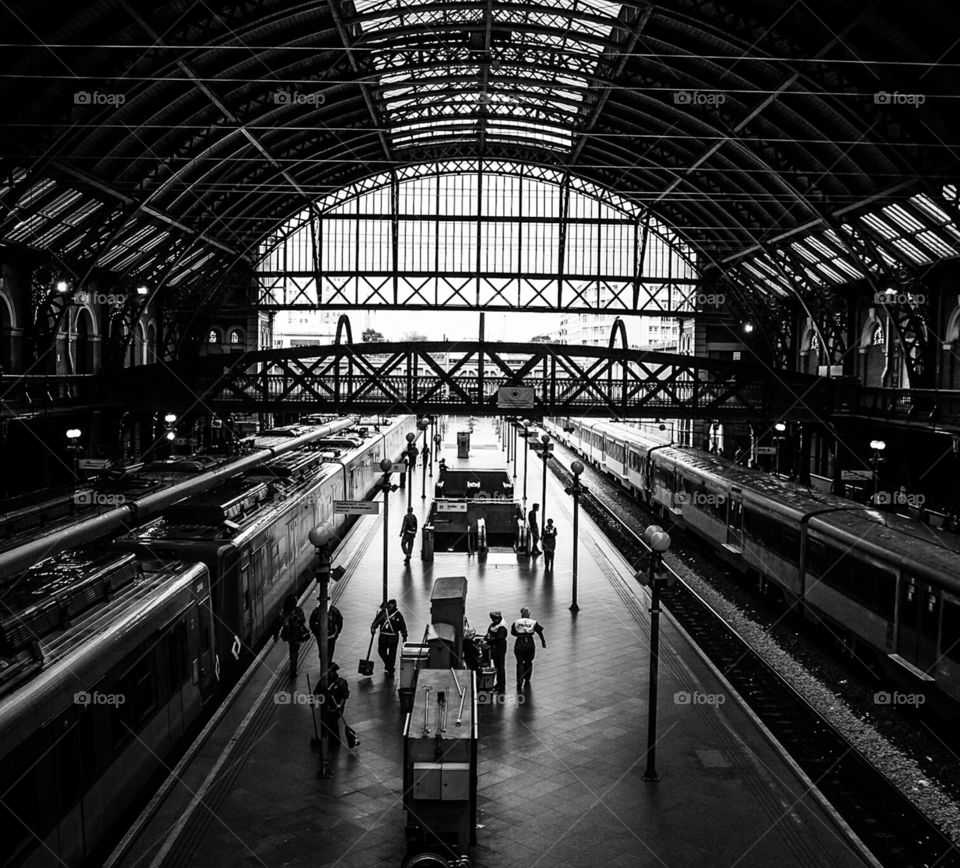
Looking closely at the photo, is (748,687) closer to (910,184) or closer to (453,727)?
(453,727)

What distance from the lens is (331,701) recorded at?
43.5 feet

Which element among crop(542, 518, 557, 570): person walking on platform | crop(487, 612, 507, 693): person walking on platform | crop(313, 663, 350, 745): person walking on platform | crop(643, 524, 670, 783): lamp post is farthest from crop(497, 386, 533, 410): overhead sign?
crop(313, 663, 350, 745): person walking on platform

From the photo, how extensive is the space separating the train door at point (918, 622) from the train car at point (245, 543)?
35.6 ft

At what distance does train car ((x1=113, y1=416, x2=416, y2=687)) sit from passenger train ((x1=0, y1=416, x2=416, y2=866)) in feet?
0.13

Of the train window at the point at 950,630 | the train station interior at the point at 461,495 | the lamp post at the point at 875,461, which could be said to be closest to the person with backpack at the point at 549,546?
the train station interior at the point at 461,495

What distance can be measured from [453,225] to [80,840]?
43.2 meters

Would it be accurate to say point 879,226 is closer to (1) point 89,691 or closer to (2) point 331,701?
(2) point 331,701

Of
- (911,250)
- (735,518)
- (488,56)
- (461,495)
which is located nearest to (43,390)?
(461,495)

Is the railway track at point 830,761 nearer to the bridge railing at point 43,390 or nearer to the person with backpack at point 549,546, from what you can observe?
the person with backpack at point 549,546

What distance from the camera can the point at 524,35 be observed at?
1377 inches

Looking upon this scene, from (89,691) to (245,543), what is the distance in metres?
7.04

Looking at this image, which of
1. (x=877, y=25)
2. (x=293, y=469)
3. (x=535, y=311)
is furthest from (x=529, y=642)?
(x=535, y=311)

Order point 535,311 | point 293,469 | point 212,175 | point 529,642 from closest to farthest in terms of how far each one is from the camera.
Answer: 1. point 529,642
2. point 293,469
3. point 212,175
4. point 535,311

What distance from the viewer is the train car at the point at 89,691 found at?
8234 mm
